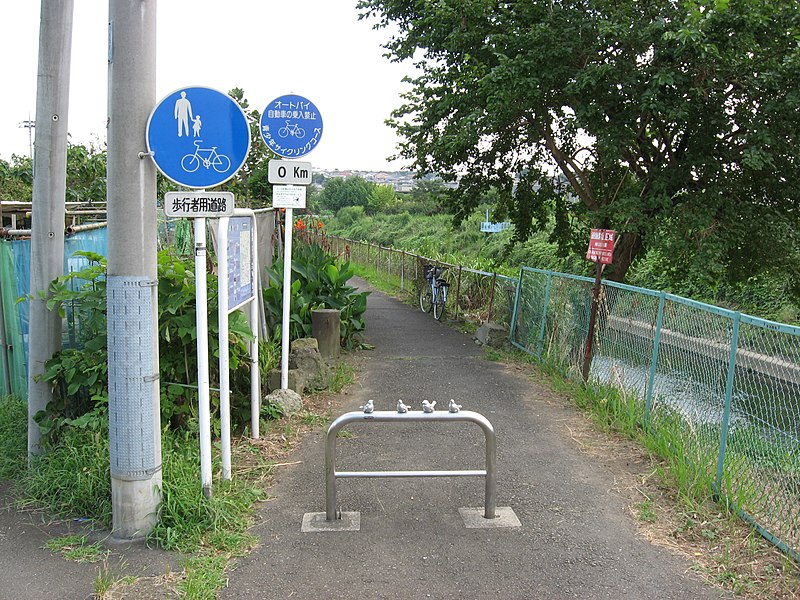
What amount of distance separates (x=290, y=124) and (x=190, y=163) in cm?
298

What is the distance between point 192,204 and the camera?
4344mm

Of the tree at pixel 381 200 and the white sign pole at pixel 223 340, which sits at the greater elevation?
the tree at pixel 381 200

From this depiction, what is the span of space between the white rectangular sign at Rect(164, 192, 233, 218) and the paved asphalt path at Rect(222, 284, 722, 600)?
2012 mm

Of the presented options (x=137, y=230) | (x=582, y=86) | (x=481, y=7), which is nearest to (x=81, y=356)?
(x=137, y=230)

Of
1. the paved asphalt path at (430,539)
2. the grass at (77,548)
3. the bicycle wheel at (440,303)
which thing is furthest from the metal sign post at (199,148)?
the bicycle wheel at (440,303)

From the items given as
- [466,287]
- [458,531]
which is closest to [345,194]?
[466,287]

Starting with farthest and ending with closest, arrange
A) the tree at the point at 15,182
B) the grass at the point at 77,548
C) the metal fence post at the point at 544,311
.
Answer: the tree at the point at 15,182
the metal fence post at the point at 544,311
the grass at the point at 77,548

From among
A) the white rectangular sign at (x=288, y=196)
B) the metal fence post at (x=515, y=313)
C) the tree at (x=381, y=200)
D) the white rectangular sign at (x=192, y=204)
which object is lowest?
the metal fence post at (x=515, y=313)

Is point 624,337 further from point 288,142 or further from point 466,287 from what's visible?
point 466,287

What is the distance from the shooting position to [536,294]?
994 centimetres

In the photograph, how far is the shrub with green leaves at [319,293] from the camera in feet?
31.1

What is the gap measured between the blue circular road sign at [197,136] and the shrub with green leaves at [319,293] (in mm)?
5096

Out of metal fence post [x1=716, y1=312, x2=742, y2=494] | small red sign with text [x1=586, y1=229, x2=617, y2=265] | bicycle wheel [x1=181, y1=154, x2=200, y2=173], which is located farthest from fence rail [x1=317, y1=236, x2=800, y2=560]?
bicycle wheel [x1=181, y1=154, x2=200, y2=173]

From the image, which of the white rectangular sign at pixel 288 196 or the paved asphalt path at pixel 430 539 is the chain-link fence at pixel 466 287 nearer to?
the white rectangular sign at pixel 288 196
